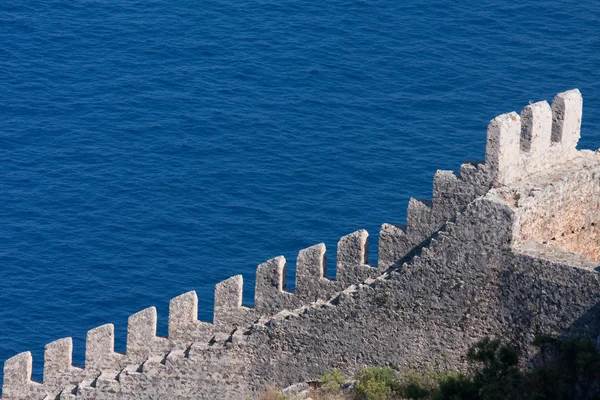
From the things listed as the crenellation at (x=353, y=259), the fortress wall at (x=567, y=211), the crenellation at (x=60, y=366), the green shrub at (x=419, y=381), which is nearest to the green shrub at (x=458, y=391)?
the green shrub at (x=419, y=381)

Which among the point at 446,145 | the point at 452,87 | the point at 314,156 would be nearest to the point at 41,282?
the point at 314,156

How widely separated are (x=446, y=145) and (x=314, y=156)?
20.4 ft

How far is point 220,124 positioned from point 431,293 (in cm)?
3879

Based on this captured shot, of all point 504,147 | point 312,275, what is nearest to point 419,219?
point 504,147

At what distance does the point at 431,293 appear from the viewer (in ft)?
97.3

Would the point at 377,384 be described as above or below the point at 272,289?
below

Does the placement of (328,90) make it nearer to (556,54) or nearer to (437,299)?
(556,54)

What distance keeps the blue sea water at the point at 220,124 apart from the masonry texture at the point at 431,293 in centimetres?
1794

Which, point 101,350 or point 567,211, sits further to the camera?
point 101,350

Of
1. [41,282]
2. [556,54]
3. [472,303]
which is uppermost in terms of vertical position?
[472,303]

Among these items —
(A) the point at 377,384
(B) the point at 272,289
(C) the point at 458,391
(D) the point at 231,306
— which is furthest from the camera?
(D) the point at 231,306

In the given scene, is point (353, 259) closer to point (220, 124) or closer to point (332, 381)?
point (332, 381)

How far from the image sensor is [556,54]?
70.5m

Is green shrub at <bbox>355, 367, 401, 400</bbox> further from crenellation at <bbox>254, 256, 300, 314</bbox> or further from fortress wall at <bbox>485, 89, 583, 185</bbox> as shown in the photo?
fortress wall at <bbox>485, 89, 583, 185</bbox>
